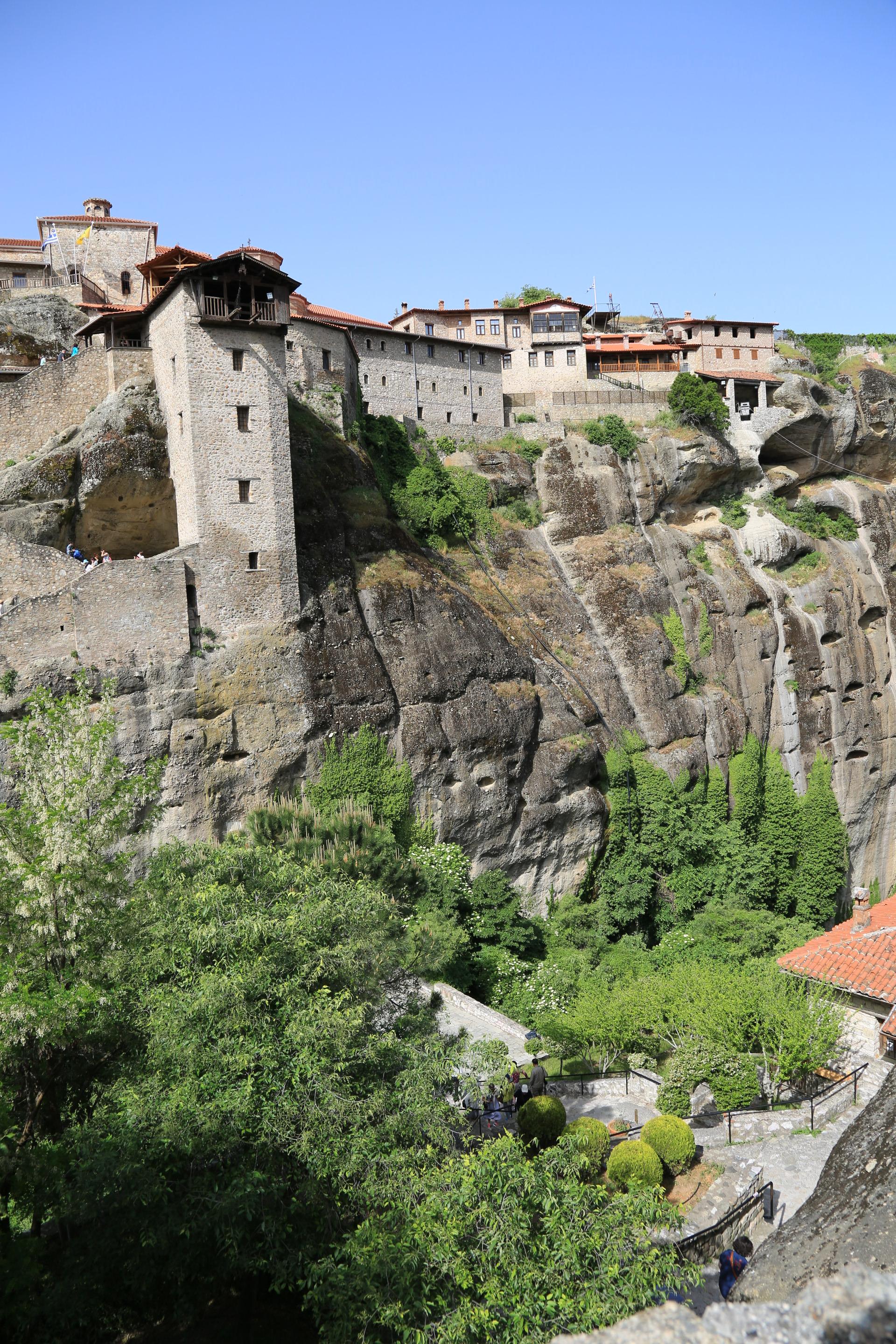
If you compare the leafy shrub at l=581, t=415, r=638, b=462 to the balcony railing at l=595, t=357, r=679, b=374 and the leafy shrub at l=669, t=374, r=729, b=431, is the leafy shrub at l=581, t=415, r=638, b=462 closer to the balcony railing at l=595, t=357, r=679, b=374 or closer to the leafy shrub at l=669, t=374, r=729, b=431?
the leafy shrub at l=669, t=374, r=729, b=431

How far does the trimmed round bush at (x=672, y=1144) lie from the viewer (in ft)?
62.8

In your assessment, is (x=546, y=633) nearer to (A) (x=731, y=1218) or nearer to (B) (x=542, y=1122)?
(B) (x=542, y=1122)

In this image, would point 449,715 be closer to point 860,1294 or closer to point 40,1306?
point 40,1306

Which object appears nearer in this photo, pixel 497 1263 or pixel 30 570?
pixel 497 1263

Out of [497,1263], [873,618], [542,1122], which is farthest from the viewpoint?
[873,618]

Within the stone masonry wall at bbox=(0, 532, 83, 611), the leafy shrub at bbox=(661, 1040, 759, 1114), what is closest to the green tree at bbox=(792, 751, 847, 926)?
the leafy shrub at bbox=(661, 1040, 759, 1114)

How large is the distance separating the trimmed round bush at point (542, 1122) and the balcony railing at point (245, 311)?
25.4m

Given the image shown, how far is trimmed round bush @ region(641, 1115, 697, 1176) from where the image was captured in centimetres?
Result: 1916

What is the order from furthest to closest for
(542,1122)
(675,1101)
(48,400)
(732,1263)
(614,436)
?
(614,436) < (48,400) < (675,1101) < (542,1122) < (732,1263)

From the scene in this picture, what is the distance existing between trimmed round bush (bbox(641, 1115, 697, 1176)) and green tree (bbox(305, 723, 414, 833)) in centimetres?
1599

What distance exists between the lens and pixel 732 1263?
15281 millimetres

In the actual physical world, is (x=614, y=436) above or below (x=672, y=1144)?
above

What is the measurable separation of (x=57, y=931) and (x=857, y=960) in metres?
18.7

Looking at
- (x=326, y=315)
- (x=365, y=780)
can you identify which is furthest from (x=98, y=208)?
(x=365, y=780)
